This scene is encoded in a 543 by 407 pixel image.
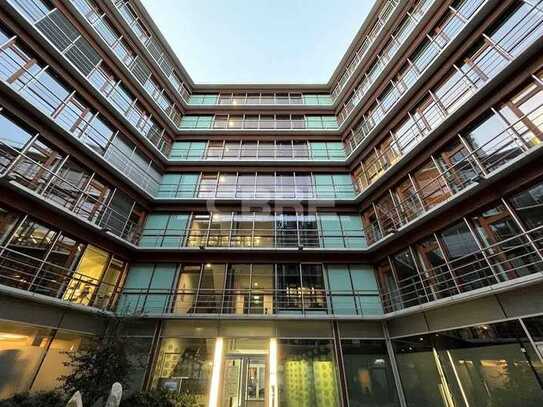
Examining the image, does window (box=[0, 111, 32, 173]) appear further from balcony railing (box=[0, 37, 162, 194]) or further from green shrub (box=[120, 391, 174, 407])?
green shrub (box=[120, 391, 174, 407])

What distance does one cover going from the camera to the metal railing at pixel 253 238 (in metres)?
12.7

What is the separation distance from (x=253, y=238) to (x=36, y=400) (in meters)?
9.28

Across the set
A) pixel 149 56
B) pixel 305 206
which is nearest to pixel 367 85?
pixel 305 206

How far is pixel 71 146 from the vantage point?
33.0 ft

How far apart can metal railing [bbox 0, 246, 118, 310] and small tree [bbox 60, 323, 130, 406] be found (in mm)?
2323

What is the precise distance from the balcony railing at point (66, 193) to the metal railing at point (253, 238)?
1.30 meters

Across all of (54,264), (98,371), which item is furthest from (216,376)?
(54,264)

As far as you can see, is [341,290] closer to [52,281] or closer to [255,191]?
[255,191]

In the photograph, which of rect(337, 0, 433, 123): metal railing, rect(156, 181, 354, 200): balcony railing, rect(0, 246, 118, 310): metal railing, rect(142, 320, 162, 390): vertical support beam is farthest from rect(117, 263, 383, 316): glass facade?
rect(337, 0, 433, 123): metal railing

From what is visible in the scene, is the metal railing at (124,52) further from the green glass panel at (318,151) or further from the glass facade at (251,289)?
the glass facade at (251,289)

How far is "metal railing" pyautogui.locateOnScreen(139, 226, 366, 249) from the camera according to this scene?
41.7 feet

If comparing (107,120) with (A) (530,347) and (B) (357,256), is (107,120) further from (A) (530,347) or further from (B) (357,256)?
(A) (530,347)

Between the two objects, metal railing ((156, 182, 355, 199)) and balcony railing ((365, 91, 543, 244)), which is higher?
metal railing ((156, 182, 355, 199))

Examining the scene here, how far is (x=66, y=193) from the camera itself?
31.8 feet
